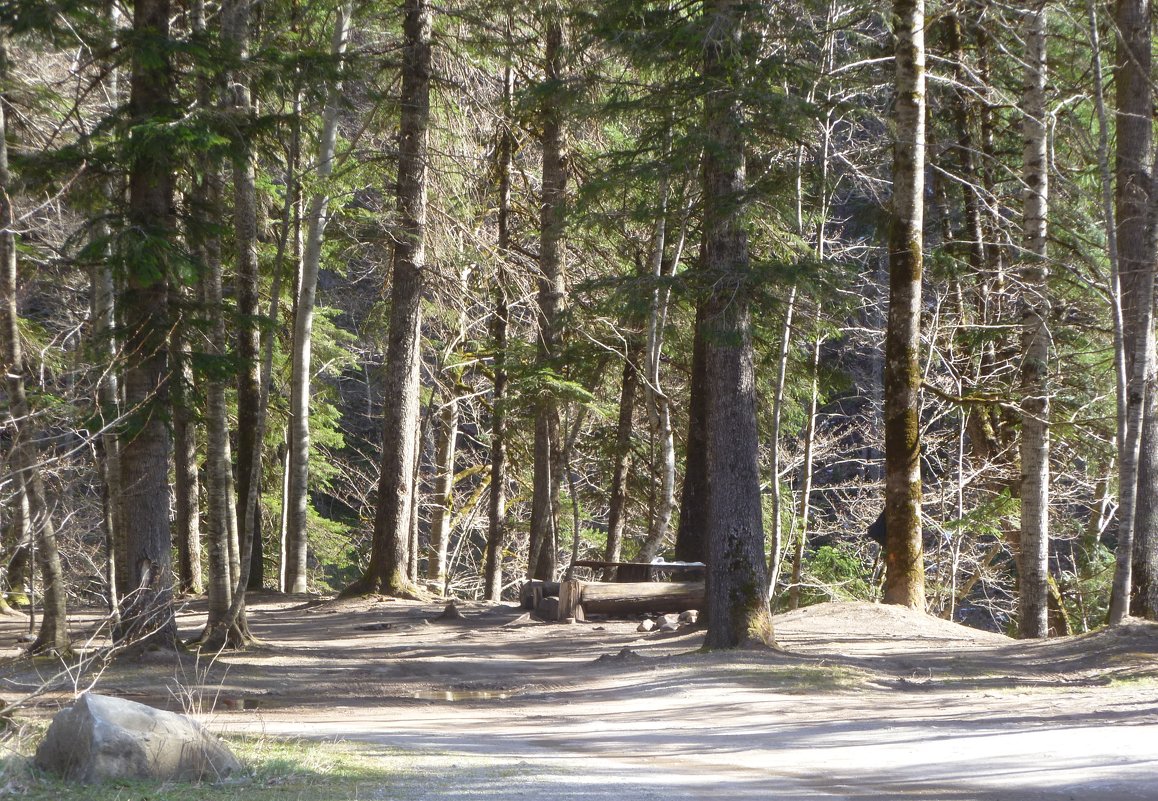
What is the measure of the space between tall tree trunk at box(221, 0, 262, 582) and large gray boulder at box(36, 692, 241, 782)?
214 inches

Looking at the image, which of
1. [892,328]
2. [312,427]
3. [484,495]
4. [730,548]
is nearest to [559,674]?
[730,548]

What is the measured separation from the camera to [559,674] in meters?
12.7

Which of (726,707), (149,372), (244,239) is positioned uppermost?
(244,239)

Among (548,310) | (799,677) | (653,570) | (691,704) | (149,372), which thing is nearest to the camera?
(691,704)

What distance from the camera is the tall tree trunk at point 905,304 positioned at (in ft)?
47.5

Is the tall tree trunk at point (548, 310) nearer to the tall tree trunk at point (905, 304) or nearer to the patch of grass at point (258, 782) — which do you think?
the tall tree trunk at point (905, 304)

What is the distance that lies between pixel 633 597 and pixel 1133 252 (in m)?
8.85

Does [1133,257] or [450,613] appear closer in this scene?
[1133,257]

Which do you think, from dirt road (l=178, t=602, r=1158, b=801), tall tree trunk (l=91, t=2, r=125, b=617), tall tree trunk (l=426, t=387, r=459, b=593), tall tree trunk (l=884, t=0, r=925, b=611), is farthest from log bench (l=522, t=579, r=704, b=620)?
tall tree trunk (l=426, t=387, r=459, b=593)

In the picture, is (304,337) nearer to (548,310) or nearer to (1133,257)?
(548,310)

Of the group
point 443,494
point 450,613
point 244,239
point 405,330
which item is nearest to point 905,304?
point 450,613

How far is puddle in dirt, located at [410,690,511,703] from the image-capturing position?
38.0ft

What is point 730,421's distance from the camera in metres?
12.3

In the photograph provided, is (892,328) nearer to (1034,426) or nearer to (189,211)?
(1034,426)
